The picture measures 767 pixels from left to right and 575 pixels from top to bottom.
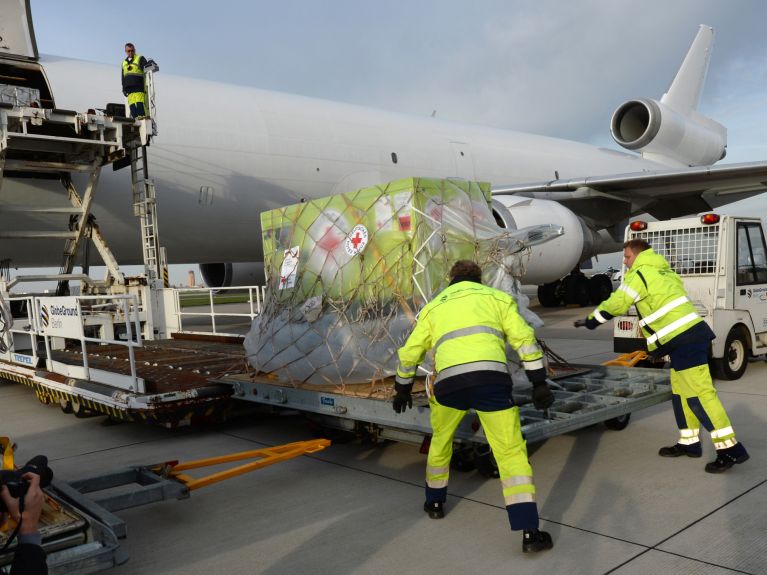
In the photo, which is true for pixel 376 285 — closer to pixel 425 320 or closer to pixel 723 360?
pixel 425 320

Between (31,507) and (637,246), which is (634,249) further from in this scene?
(31,507)

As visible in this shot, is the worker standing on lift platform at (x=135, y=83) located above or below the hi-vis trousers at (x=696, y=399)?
above

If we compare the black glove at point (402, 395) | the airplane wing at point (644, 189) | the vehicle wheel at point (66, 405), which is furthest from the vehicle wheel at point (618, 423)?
the airplane wing at point (644, 189)

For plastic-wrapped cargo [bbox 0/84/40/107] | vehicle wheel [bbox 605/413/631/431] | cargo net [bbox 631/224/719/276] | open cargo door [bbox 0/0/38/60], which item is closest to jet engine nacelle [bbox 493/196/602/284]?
cargo net [bbox 631/224/719/276]

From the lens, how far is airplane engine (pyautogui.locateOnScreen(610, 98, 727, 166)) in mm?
16688

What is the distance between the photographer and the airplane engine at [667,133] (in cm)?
1669

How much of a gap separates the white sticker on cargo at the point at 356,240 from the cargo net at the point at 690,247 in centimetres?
419

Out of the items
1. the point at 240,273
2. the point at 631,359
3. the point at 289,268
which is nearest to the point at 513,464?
the point at 289,268

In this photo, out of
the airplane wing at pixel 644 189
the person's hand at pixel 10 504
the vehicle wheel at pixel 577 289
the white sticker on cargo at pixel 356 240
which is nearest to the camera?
the person's hand at pixel 10 504

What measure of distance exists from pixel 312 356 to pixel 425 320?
1745 millimetres

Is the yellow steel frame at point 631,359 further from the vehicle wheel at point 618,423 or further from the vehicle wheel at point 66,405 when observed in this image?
the vehicle wheel at point 66,405

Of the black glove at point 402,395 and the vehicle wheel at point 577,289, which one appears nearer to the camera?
the black glove at point 402,395

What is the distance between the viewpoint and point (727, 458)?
14.5ft

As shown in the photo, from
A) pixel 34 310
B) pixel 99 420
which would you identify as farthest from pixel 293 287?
pixel 34 310
